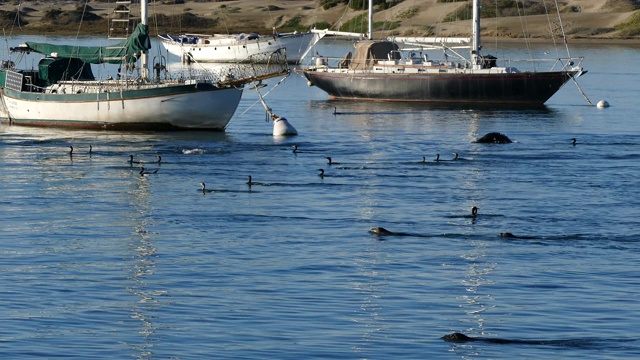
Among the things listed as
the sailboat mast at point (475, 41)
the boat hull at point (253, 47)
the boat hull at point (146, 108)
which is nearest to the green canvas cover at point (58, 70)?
the boat hull at point (146, 108)

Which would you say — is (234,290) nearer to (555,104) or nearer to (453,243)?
(453,243)

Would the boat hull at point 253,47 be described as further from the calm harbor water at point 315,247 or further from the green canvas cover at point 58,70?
the calm harbor water at point 315,247

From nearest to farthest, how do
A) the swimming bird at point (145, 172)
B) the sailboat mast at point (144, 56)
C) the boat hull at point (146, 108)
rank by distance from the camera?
1. the swimming bird at point (145, 172)
2. the boat hull at point (146, 108)
3. the sailboat mast at point (144, 56)

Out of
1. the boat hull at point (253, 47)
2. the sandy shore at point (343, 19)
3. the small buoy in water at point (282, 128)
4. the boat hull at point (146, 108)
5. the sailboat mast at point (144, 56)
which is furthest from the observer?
the sandy shore at point (343, 19)

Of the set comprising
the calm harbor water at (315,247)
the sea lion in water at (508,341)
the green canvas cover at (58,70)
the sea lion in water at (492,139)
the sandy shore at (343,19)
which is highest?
the sandy shore at (343,19)

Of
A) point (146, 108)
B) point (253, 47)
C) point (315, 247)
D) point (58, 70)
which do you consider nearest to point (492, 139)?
point (146, 108)

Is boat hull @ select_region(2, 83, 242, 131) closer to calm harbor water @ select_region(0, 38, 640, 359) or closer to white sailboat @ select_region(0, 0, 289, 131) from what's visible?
white sailboat @ select_region(0, 0, 289, 131)

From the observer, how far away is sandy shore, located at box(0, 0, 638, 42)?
14625 centimetres

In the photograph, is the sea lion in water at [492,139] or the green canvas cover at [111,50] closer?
the sea lion in water at [492,139]

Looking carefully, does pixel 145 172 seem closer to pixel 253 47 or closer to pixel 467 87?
pixel 467 87

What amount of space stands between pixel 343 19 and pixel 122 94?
10043 cm

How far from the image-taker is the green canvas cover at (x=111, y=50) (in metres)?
60.9

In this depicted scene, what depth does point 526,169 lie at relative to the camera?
49688mm

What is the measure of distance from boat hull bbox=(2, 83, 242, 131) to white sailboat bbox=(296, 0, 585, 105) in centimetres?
2006
